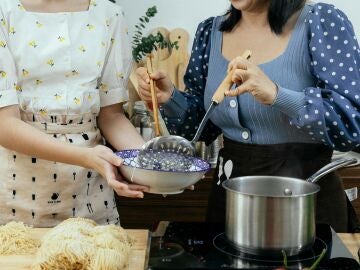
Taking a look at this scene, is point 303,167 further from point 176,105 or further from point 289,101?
point 176,105

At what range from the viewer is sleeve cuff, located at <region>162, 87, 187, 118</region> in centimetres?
143

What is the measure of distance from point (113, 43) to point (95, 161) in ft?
1.25

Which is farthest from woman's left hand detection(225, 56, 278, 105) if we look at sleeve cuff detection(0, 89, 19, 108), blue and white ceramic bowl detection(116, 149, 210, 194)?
sleeve cuff detection(0, 89, 19, 108)

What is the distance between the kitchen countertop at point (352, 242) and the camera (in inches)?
43.5

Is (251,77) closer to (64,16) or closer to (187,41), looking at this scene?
(64,16)

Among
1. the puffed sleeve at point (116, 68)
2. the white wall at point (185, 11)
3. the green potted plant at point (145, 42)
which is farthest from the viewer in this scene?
the white wall at point (185, 11)

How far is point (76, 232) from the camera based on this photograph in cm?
103

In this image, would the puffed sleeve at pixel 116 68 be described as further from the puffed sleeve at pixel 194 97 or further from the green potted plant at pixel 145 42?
the green potted plant at pixel 145 42

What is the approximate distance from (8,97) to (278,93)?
0.60 metres

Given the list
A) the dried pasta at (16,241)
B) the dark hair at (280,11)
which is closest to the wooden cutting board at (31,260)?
the dried pasta at (16,241)

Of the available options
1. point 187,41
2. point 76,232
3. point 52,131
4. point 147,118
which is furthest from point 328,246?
point 187,41

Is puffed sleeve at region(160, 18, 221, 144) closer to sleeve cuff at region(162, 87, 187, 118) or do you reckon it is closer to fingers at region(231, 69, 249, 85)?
sleeve cuff at region(162, 87, 187, 118)

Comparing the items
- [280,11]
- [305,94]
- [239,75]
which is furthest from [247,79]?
[280,11]

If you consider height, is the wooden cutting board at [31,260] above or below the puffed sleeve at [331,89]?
below
